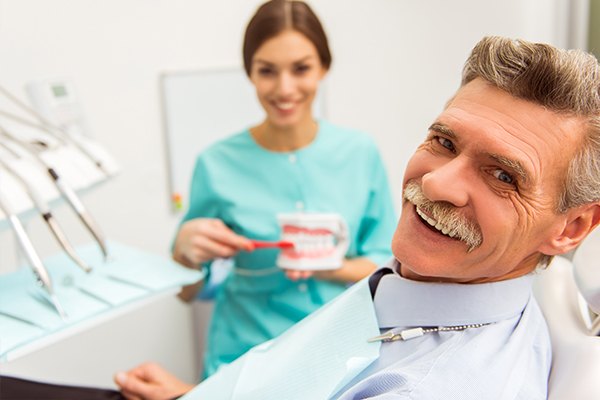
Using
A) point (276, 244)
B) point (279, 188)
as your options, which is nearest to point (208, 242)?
point (276, 244)

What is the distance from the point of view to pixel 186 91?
2.30m

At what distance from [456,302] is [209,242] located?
2.20ft

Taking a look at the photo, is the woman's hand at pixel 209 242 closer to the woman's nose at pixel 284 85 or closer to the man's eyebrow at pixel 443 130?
the woman's nose at pixel 284 85

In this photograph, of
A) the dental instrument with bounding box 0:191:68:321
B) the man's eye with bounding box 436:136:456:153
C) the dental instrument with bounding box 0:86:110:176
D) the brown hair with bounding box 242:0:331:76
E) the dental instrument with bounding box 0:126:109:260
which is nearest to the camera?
the man's eye with bounding box 436:136:456:153

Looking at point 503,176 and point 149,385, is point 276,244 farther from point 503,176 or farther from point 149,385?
point 503,176

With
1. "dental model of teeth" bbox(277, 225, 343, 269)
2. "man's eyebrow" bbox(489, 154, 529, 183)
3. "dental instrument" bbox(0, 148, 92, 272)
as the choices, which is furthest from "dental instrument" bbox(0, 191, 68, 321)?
"man's eyebrow" bbox(489, 154, 529, 183)

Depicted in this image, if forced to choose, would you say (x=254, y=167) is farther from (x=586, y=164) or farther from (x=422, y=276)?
(x=586, y=164)

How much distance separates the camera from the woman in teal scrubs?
1.63 m

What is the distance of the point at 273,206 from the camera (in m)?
1.69

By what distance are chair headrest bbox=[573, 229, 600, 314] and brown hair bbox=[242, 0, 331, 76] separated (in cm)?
86

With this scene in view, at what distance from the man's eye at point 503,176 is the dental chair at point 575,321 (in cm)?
20

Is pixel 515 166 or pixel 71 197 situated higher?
pixel 515 166

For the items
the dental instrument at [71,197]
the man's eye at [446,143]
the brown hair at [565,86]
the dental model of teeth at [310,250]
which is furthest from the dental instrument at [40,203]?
the brown hair at [565,86]

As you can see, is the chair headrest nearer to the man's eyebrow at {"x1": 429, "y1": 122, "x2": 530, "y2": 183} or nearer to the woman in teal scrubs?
the man's eyebrow at {"x1": 429, "y1": 122, "x2": 530, "y2": 183}
